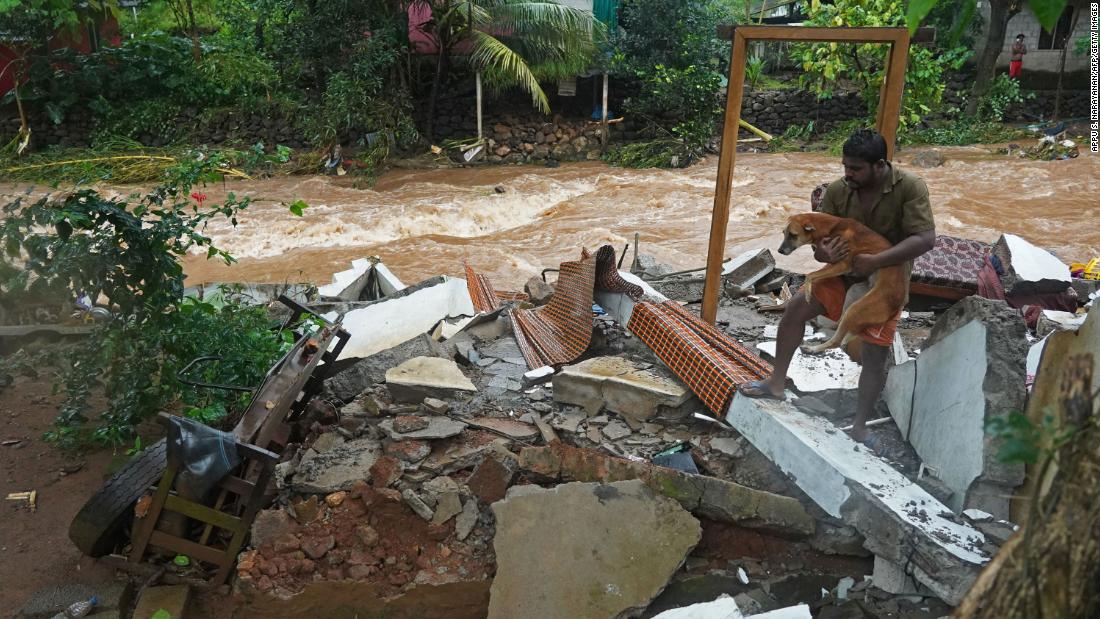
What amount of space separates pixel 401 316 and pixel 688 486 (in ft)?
10.1

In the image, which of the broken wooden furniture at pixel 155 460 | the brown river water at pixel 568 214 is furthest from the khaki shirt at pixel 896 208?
the brown river water at pixel 568 214

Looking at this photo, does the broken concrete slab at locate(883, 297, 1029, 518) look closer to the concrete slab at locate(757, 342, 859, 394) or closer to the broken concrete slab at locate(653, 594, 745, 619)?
the concrete slab at locate(757, 342, 859, 394)

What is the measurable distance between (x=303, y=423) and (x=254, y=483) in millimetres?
780

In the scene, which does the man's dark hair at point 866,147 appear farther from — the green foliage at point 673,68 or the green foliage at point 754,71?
the green foliage at point 754,71

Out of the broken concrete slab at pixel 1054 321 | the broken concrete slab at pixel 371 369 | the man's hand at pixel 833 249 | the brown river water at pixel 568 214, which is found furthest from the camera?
the brown river water at pixel 568 214

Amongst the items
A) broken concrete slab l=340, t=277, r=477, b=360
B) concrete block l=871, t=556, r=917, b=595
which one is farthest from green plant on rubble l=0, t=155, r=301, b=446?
concrete block l=871, t=556, r=917, b=595

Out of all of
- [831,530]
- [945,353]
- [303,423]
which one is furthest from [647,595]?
[303,423]

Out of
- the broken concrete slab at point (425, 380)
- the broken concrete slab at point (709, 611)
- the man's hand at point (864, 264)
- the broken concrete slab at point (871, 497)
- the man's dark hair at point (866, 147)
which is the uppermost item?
the man's dark hair at point (866, 147)

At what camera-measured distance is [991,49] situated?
58.6 ft

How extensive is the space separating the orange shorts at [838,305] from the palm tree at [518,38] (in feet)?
45.4

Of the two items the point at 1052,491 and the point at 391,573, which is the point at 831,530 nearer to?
the point at 1052,491

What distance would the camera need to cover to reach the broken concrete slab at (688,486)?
3166 millimetres

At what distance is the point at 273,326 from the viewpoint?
5250 mm

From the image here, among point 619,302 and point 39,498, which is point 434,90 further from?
point 39,498
